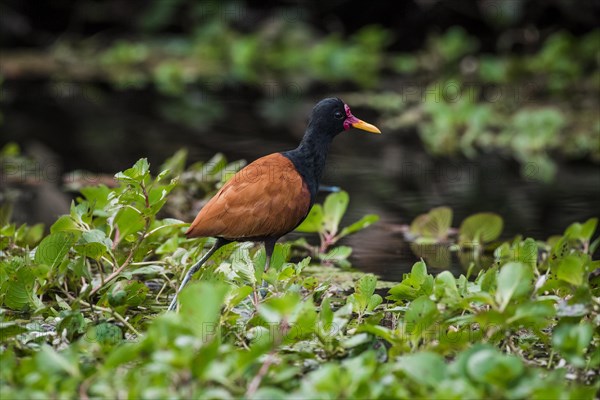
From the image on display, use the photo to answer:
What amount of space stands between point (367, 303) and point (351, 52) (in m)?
9.70

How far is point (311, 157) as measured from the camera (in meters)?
4.89

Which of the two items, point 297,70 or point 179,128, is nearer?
point 179,128

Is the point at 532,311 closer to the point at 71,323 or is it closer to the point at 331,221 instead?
the point at 71,323

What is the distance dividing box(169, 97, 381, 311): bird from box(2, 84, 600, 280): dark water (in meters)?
1.03

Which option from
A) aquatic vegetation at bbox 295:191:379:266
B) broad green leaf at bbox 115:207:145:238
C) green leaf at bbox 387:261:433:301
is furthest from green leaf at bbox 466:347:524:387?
aquatic vegetation at bbox 295:191:379:266

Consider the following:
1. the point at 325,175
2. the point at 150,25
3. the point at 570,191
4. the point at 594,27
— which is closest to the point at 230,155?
the point at 325,175

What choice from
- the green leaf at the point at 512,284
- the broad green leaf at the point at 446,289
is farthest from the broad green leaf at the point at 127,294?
the green leaf at the point at 512,284

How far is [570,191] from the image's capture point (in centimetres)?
777

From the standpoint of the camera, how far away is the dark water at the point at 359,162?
676cm

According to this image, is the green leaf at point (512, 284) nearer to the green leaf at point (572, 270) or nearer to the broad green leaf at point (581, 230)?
the green leaf at point (572, 270)

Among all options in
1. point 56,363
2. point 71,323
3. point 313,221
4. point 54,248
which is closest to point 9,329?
point 71,323

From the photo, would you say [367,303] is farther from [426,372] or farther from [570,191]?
[570,191]

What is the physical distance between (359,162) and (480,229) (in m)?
3.30

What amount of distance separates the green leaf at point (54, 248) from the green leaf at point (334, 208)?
5.59 ft
